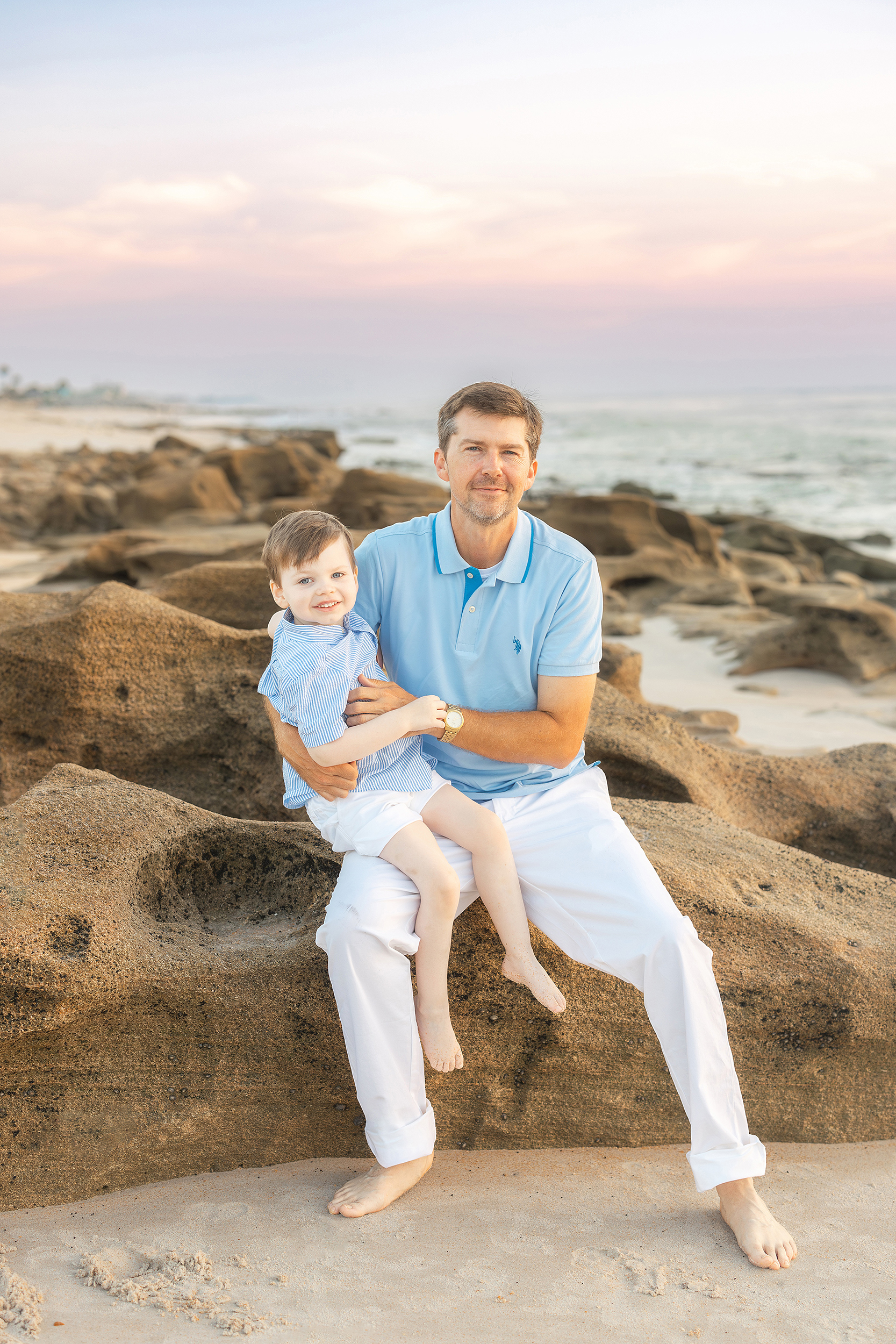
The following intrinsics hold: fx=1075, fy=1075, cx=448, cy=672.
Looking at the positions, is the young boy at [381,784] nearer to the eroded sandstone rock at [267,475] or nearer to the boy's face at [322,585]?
the boy's face at [322,585]

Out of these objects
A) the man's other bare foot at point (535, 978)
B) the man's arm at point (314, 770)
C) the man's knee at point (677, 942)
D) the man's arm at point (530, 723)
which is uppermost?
the man's arm at point (530, 723)

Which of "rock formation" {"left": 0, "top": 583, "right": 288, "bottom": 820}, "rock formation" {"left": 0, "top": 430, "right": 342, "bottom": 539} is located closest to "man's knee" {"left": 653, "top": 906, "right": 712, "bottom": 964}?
"rock formation" {"left": 0, "top": 583, "right": 288, "bottom": 820}

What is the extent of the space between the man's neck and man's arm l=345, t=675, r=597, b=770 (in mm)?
389

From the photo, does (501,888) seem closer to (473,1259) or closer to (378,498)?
(473,1259)

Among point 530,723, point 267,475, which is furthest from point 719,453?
point 530,723

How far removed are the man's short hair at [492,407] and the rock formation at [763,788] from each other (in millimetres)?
1492

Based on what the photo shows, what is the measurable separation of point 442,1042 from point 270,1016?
1.51 ft

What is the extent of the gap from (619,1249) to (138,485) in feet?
44.7

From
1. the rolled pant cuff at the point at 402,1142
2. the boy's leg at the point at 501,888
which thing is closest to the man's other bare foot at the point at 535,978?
the boy's leg at the point at 501,888

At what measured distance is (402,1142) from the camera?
2676mm

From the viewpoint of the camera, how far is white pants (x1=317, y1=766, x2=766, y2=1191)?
2.59 metres

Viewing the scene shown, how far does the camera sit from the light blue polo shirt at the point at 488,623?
312 centimetres

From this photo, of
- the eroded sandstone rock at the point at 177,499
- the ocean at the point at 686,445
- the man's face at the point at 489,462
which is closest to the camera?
the man's face at the point at 489,462

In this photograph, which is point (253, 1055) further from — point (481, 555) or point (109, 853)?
point (481, 555)
